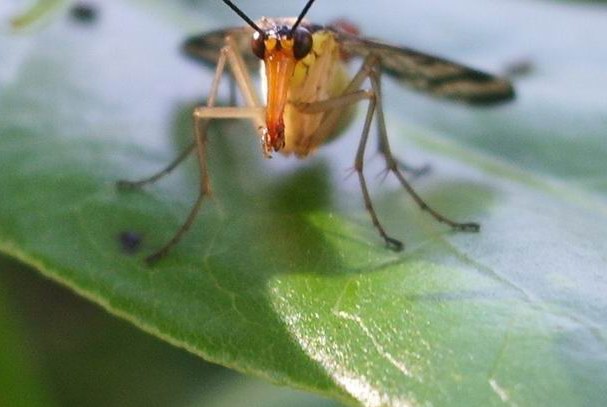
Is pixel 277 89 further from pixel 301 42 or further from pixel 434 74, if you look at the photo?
pixel 434 74

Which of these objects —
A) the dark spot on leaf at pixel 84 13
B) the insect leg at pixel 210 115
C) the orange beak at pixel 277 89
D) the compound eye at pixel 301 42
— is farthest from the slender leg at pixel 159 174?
the dark spot on leaf at pixel 84 13

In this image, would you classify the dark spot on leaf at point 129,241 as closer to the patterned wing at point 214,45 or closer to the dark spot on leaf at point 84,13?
the patterned wing at point 214,45

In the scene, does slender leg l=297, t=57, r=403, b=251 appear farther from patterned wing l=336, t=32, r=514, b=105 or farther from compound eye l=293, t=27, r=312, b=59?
compound eye l=293, t=27, r=312, b=59

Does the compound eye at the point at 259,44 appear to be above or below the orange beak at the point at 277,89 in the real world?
above

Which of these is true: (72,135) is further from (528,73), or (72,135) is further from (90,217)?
(528,73)

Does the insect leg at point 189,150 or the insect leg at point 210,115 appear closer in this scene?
the insect leg at point 210,115

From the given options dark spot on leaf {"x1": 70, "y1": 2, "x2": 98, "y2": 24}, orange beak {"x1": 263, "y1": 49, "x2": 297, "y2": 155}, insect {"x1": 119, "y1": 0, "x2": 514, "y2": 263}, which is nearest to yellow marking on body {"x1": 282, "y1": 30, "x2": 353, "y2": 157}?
insect {"x1": 119, "y1": 0, "x2": 514, "y2": 263}

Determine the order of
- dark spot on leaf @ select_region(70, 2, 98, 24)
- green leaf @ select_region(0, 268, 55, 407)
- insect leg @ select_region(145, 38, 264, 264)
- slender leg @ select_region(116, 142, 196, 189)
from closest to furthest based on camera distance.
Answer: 1. insect leg @ select_region(145, 38, 264, 264)
2. slender leg @ select_region(116, 142, 196, 189)
3. green leaf @ select_region(0, 268, 55, 407)
4. dark spot on leaf @ select_region(70, 2, 98, 24)
